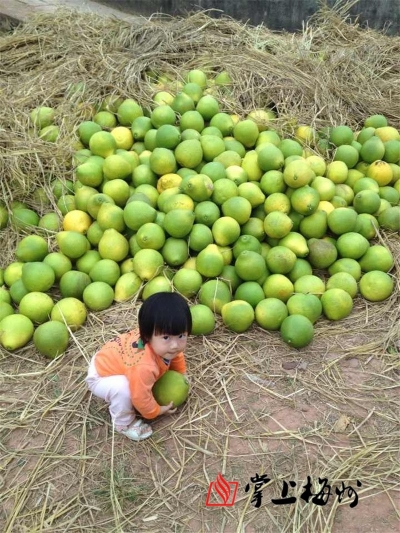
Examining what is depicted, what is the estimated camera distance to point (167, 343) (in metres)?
2.31

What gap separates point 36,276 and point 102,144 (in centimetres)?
131

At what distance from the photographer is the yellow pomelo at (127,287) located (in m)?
3.36

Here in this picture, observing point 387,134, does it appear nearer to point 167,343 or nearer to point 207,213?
point 207,213

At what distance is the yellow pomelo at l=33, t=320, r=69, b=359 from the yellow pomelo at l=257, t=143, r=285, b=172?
1.94m

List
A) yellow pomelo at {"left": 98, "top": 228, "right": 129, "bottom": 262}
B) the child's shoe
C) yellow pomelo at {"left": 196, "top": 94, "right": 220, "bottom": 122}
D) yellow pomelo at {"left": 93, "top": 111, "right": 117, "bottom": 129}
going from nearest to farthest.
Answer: the child's shoe
yellow pomelo at {"left": 98, "top": 228, "right": 129, "bottom": 262}
yellow pomelo at {"left": 196, "top": 94, "right": 220, "bottom": 122}
yellow pomelo at {"left": 93, "top": 111, "right": 117, "bottom": 129}

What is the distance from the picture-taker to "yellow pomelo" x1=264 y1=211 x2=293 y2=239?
3434 millimetres

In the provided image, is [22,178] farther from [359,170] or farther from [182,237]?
[359,170]

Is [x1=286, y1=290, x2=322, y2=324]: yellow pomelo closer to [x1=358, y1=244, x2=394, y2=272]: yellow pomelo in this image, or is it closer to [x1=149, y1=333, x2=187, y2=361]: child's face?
[x1=358, y1=244, x2=394, y2=272]: yellow pomelo

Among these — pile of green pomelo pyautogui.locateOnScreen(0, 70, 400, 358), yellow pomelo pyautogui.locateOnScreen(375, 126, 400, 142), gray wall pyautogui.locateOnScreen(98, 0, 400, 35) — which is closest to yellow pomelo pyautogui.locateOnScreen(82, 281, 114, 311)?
pile of green pomelo pyautogui.locateOnScreen(0, 70, 400, 358)

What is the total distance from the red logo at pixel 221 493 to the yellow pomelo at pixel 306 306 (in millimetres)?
1231

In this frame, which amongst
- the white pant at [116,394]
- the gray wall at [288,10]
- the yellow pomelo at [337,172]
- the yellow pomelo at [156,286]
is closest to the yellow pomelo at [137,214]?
the yellow pomelo at [156,286]

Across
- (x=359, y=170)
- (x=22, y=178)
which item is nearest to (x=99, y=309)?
(x=22, y=178)

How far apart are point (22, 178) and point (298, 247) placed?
7.31 feet

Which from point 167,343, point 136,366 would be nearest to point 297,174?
point 167,343
